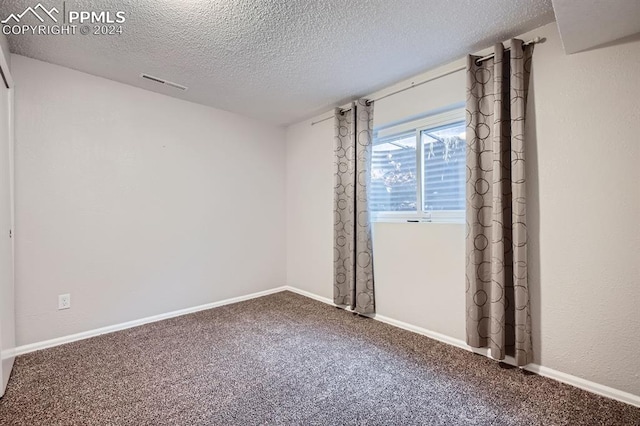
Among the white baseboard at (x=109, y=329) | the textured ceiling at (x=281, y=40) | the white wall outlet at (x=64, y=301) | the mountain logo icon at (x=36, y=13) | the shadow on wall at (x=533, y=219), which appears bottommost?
the white baseboard at (x=109, y=329)

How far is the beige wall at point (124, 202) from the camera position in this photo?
218 cm

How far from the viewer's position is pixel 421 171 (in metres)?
2.56

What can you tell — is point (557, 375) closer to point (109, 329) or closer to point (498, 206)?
point (498, 206)

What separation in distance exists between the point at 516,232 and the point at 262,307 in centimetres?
251

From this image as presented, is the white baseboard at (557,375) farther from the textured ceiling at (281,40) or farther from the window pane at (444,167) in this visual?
the textured ceiling at (281,40)

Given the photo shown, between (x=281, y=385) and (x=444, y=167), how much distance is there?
2.05m

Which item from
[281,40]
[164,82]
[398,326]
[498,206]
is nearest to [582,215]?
[498,206]

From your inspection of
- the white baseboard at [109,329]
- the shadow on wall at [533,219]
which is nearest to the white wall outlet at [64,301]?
the white baseboard at [109,329]

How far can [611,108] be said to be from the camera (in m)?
1.61

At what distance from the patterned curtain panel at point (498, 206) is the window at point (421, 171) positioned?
0.80 feet

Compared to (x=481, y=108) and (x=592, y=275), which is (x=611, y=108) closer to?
(x=481, y=108)

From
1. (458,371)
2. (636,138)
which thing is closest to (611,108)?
(636,138)

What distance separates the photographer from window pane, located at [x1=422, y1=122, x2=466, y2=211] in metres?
2.30

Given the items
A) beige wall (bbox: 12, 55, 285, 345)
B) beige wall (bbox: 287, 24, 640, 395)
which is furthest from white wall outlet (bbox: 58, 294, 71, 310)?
beige wall (bbox: 287, 24, 640, 395)
